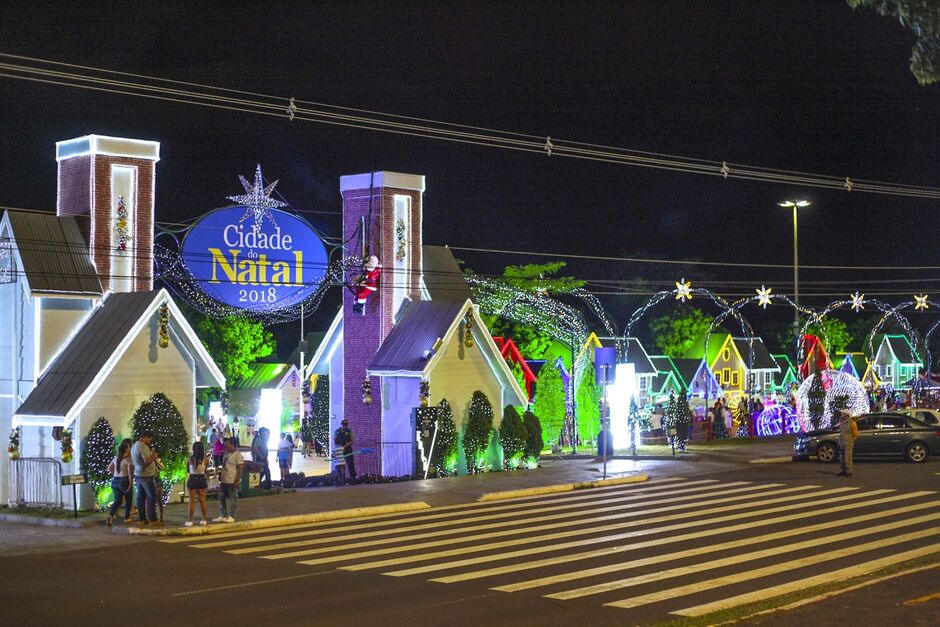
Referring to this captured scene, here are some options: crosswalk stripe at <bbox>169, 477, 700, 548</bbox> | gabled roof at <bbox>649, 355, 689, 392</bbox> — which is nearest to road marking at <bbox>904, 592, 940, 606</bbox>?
crosswalk stripe at <bbox>169, 477, 700, 548</bbox>

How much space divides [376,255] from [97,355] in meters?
10.6

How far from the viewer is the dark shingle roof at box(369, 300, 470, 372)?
104 feet

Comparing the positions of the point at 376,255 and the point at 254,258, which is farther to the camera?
the point at 376,255

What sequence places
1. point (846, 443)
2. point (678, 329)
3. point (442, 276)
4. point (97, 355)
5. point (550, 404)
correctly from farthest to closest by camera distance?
point (678, 329) < point (550, 404) < point (442, 276) < point (846, 443) < point (97, 355)

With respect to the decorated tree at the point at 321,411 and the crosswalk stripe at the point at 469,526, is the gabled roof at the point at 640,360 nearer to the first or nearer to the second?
the decorated tree at the point at 321,411

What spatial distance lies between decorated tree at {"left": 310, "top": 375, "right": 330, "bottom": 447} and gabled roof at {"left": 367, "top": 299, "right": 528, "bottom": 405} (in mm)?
6042

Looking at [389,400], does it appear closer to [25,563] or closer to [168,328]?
[168,328]

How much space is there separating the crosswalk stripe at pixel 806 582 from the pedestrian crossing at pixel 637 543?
0.08ft

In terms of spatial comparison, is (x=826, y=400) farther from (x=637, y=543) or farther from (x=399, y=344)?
(x=637, y=543)

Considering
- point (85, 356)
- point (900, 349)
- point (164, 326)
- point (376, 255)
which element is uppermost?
point (376, 255)

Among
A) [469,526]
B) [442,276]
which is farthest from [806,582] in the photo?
[442,276]

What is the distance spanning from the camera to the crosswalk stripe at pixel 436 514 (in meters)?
20.0

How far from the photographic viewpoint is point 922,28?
12.6 meters

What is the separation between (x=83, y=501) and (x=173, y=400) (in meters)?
3.02
